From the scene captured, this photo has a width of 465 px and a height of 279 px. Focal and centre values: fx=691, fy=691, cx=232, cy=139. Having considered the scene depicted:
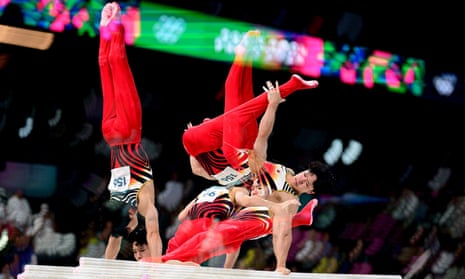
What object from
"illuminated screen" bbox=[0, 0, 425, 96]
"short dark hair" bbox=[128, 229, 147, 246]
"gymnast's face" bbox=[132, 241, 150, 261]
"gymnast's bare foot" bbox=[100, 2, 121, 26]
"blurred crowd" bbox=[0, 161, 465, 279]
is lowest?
"blurred crowd" bbox=[0, 161, 465, 279]

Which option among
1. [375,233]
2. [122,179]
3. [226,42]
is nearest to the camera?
[122,179]

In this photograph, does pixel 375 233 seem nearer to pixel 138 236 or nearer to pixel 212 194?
pixel 212 194

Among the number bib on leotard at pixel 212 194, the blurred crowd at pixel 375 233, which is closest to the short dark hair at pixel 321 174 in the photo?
the number bib on leotard at pixel 212 194

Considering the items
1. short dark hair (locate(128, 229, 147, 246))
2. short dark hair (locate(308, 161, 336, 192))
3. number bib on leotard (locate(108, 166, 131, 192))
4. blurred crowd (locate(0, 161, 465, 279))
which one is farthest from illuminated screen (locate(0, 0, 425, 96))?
short dark hair (locate(128, 229, 147, 246))

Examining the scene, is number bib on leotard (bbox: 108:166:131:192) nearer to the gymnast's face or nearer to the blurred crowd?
the gymnast's face

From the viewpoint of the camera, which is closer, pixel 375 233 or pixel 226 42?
pixel 226 42

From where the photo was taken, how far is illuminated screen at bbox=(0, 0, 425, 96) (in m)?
5.63

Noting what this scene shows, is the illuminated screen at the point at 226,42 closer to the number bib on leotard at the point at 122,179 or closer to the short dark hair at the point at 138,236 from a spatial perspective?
the number bib on leotard at the point at 122,179

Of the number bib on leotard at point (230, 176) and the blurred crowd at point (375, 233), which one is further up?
the number bib on leotard at point (230, 176)

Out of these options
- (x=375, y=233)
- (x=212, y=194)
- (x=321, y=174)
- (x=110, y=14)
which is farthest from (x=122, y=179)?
(x=375, y=233)

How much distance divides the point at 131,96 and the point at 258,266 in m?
2.66

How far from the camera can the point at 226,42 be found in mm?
6277

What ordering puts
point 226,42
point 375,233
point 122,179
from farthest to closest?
point 375,233
point 226,42
point 122,179

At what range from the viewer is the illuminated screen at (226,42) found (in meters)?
5.63
